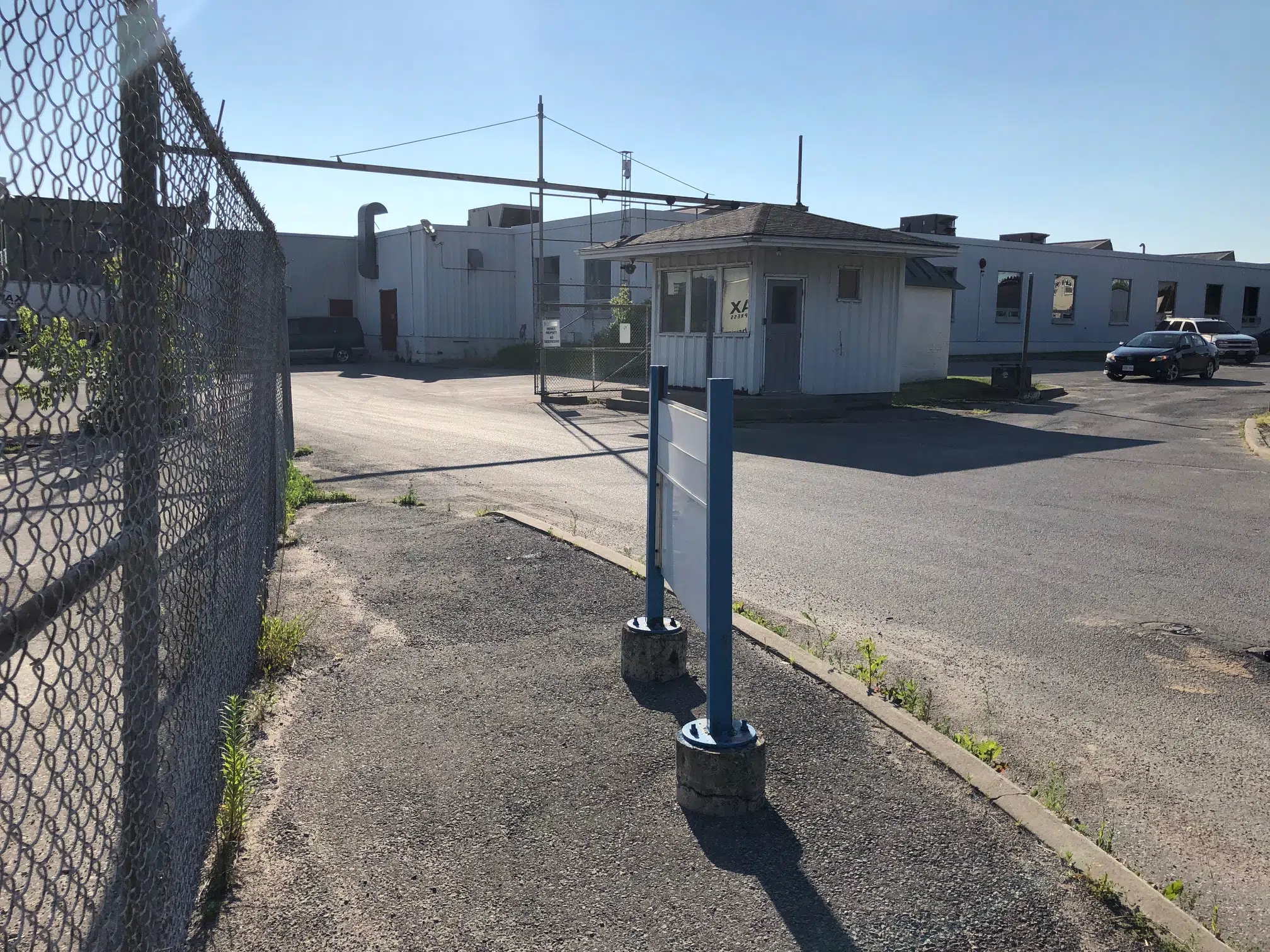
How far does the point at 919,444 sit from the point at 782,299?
5.50m

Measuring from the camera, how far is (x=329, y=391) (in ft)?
85.7

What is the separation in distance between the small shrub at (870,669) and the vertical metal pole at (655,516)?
1.07 m

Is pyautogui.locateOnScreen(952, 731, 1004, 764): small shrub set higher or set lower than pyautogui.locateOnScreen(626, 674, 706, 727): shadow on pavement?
lower

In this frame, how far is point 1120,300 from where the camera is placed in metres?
45.8

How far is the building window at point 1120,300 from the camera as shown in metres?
45.4

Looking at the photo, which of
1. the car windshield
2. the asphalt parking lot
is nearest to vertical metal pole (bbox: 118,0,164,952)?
the asphalt parking lot

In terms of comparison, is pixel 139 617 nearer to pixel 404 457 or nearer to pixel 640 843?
pixel 640 843

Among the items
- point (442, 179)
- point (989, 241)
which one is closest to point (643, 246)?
point (442, 179)

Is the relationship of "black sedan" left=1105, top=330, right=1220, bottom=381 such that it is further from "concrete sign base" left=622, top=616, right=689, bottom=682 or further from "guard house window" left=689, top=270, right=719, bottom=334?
"concrete sign base" left=622, top=616, right=689, bottom=682

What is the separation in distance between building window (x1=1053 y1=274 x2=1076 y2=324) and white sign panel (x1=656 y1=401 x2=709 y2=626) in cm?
4329

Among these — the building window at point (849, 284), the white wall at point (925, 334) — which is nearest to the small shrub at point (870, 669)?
the building window at point (849, 284)

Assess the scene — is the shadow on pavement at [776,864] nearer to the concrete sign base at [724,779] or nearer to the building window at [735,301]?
the concrete sign base at [724,779]

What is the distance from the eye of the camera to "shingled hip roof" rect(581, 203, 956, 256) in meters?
19.5

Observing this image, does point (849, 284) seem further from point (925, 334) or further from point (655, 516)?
point (655, 516)
